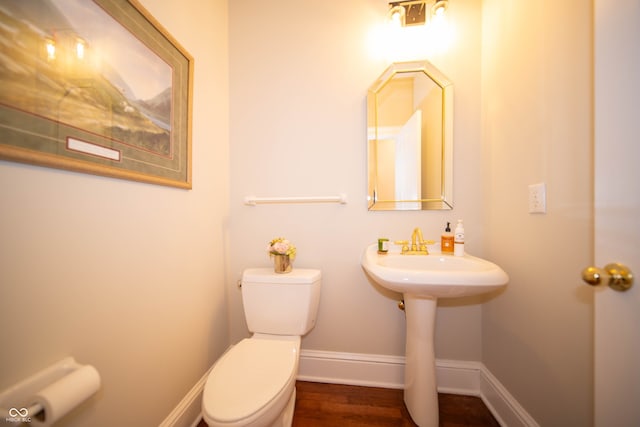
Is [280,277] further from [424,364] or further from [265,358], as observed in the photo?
[424,364]

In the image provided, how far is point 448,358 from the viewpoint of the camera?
126 centimetres

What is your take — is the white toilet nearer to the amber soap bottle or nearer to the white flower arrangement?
the white flower arrangement

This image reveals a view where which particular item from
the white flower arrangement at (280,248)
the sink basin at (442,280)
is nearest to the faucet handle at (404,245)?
the sink basin at (442,280)

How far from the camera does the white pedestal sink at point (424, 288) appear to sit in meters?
0.79

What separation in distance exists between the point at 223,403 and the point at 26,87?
1050 millimetres

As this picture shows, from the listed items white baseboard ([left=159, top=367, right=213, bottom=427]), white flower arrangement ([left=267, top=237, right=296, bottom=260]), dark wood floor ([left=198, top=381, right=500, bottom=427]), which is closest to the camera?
white baseboard ([left=159, top=367, right=213, bottom=427])

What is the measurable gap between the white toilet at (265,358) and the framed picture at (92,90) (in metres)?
0.71

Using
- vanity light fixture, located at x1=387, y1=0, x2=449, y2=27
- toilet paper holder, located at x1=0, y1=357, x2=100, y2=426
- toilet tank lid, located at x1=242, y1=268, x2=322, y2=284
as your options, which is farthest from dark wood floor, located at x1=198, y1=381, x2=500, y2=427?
vanity light fixture, located at x1=387, y1=0, x2=449, y2=27

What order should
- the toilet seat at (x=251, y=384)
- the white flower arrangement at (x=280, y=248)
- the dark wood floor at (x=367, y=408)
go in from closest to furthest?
the toilet seat at (x=251, y=384)
the dark wood floor at (x=367, y=408)
the white flower arrangement at (x=280, y=248)

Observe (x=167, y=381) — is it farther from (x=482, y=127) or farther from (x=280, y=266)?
(x=482, y=127)

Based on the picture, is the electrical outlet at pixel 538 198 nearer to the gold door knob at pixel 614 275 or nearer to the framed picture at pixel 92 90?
the gold door knob at pixel 614 275

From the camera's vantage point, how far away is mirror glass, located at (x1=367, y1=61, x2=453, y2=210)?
4.03 ft

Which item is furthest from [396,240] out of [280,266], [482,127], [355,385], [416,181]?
[355,385]

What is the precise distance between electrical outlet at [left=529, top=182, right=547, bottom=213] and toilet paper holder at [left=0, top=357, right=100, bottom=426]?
5.20ft
